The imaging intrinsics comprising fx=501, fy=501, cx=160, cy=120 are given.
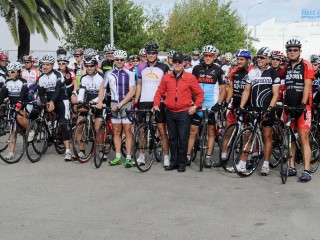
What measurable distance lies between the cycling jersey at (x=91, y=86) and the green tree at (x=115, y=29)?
22.9m

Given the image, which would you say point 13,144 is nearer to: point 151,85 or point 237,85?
point 151,85

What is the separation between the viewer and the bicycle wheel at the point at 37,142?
9132 millimetres

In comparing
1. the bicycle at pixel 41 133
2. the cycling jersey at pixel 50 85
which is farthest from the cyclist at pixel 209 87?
the bicycle at pixel 41 133

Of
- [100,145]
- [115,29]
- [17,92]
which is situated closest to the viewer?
[100,145]

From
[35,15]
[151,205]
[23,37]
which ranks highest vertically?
[35,15]

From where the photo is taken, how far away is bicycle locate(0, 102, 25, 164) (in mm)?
9281

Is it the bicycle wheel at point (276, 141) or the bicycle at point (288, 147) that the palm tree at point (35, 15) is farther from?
the bicycle at point (288, 147)

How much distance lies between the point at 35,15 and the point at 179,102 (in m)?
14.9

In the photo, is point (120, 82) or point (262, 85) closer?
point (262, 85)

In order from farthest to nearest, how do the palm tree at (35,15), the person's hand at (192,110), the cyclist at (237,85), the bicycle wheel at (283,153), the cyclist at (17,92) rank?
the palm tree at (35,15)
the cyclist at (17,92)
the cyclist at (237,85)
the person's hand at (192,110)
the bicycle wheel at (283,153)

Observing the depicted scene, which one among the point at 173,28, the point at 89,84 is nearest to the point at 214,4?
the point at 173,28

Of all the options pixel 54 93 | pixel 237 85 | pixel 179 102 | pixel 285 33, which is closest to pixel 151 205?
pixel 179 102

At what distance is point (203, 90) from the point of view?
29.1ft

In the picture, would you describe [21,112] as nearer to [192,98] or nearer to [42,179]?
[42,179]
